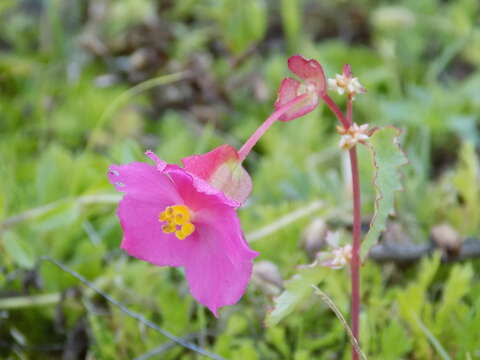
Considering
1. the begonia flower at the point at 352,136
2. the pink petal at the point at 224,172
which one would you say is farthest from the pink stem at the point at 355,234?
the pink petal at the point at 224,172

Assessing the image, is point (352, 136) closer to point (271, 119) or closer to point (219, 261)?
point (271, 119)

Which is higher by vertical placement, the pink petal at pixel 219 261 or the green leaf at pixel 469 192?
the pink petal at pixel 219 261

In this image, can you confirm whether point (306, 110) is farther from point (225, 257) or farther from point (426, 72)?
point (426, 72)

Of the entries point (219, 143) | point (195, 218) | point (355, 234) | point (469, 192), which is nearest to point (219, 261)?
point (195, 218)

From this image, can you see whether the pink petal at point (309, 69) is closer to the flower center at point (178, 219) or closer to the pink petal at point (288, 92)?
the pink petal at point (288, 92)

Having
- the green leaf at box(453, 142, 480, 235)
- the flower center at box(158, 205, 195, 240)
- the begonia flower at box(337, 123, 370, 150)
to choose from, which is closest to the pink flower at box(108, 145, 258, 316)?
the flower center at box(158, 205, 195, 240)

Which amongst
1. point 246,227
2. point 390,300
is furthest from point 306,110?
point 246,227
